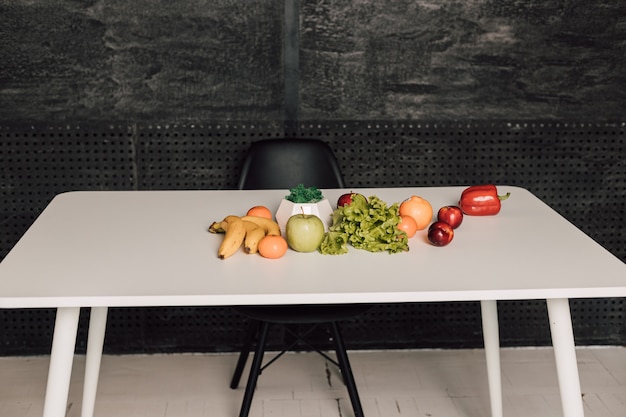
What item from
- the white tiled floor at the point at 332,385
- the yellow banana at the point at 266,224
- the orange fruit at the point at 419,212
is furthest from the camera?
the white tiled floor at the point at 332,385

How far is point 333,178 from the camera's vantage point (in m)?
3.12

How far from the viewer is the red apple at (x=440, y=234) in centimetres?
222

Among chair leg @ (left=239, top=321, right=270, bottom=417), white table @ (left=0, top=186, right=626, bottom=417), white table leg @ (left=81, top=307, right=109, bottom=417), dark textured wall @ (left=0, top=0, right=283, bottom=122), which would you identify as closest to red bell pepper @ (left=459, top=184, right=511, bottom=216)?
white table @ (left=0, top=186, right=626, bottom=417)

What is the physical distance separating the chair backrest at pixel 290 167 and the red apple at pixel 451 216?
79 centimetres

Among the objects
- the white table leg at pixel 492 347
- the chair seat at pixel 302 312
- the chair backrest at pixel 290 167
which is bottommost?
the white table leg at pixel 492 347

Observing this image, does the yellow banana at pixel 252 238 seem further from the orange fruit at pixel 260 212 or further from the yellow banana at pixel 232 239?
the orange fruit at pixel 260 212

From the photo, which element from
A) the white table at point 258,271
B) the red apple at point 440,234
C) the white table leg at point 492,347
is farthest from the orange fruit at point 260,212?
the white table leg at point 492,347

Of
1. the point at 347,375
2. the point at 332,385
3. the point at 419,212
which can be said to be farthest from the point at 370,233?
the point at 332,385

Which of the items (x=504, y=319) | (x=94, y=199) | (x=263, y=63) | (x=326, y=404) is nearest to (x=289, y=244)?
(x=94, y=199)

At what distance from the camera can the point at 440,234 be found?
222 cm

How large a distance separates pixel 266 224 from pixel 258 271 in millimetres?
276

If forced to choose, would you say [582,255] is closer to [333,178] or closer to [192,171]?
[333,178]

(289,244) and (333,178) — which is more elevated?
(333,178)

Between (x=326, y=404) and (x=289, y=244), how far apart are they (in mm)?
1130
